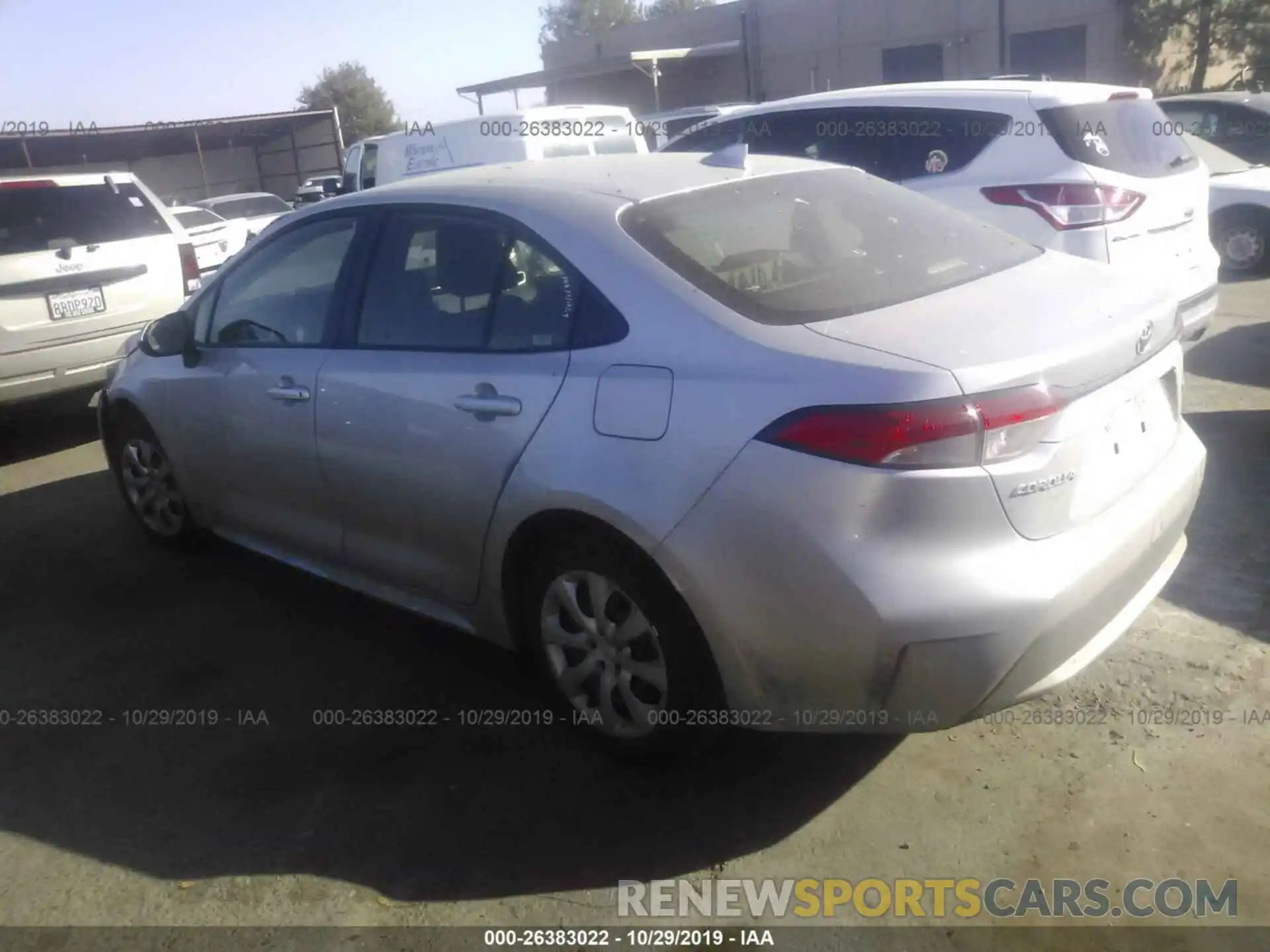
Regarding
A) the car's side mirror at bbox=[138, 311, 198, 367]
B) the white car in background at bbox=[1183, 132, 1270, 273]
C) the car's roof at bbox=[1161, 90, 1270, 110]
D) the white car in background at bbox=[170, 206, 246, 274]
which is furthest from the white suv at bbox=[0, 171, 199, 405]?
the car's roof at bbox=[1161, 90, 1270, 110]

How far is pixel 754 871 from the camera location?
288cm

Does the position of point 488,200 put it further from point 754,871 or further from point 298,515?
point 754,871

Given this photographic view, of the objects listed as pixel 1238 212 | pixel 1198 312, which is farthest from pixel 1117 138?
pixel 1238 212

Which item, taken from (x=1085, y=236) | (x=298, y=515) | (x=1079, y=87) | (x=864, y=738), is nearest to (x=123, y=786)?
(x=298, y=515)

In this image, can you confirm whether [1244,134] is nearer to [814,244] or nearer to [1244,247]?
[1244,247]

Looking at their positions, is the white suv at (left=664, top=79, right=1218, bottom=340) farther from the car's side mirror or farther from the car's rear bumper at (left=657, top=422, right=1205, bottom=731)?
the car's side mirror

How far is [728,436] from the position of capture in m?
2.71

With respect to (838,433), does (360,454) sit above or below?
below

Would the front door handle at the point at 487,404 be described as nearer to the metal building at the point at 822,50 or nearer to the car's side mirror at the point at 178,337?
the car's side mirror at the point at 178,337

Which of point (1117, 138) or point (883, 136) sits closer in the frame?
point (1117, 138)

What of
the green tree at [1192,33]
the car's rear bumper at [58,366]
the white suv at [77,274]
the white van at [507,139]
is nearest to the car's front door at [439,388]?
the car's rear bumper at [58,366]

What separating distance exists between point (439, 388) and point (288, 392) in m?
0.83

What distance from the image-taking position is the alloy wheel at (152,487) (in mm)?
5000

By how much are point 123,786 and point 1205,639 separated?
3.44 metres
